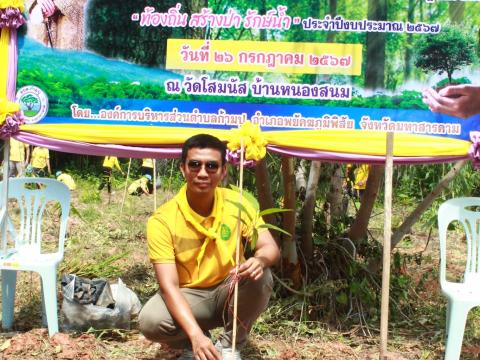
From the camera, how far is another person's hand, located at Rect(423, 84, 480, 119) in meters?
Answer: 3.19

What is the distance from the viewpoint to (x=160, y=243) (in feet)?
9.45

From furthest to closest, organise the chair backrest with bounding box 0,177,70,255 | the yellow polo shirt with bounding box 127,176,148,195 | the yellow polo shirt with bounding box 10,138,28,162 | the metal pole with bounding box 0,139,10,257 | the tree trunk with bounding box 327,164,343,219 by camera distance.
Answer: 1. the yellow polo shirt with bounding box 10,138,28,162
2. the yellow polo shirt with bounding box 127,176,148,195
3. the tree trunk with bounding box 327,164,343,219
4. the chair backrest with bounding box 0,177,70,255
5. the metal pole with bounding box 0,139,10,257

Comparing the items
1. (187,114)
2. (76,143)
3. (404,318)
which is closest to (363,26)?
(187,114)

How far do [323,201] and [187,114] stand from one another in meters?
1.73

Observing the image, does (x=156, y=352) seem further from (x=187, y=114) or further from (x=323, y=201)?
(x=323, y=201)

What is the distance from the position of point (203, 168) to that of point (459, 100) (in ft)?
4.48

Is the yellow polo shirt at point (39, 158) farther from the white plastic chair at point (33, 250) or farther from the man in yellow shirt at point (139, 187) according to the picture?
the white plastic chair at point (33, 250)

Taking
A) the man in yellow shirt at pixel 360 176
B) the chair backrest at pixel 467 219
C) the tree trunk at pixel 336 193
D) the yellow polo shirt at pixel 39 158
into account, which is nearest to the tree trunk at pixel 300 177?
the tree trunk at pixel 336 193

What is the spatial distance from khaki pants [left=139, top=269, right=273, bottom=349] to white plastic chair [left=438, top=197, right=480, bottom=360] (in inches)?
37.7

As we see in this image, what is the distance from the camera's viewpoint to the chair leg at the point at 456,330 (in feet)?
10.2

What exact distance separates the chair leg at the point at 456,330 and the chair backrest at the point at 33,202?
2.29 metres

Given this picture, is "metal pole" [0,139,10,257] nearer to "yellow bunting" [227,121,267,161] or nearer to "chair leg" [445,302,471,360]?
"yellow bunting" [227,121,267,161]

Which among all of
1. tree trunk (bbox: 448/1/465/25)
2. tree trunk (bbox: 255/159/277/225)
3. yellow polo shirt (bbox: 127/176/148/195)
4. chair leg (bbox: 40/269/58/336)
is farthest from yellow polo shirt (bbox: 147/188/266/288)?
yellow polo shirt (bbox: 127/176/148/195)

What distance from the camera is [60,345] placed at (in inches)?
134
